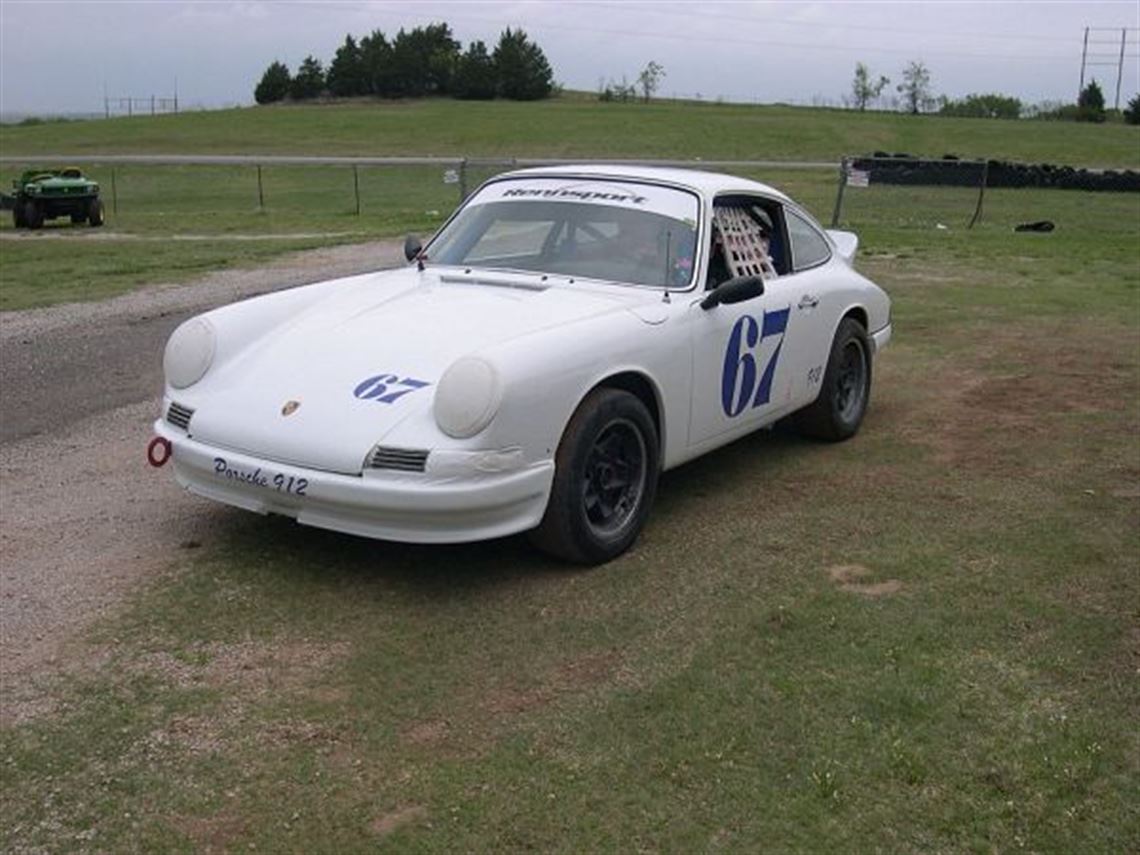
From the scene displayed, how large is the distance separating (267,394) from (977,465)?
3572 mm

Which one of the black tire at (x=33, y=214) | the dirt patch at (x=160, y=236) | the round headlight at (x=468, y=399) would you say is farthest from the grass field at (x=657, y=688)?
the black tire at (x=33, y=214)

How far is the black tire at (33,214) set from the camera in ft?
71.4

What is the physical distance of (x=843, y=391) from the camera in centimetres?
687

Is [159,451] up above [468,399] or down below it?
below

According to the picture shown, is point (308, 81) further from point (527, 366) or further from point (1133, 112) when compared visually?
point (527, 366)

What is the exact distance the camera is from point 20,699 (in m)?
3.59

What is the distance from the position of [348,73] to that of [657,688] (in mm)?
91506

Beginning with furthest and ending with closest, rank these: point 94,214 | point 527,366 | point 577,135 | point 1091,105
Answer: point 1091,105 → point 577,135 → point 94,214 → point 527,366

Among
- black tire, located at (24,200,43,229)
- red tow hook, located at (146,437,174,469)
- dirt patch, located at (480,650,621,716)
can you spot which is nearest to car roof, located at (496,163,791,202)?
red tow hook, located at (146,437,174,469)

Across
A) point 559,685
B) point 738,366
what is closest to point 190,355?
point 559,685

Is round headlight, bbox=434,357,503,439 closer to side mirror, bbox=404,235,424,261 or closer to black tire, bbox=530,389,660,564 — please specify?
black tire, bbox=530,389,660,564

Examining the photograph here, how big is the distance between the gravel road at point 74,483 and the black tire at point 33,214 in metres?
12.1

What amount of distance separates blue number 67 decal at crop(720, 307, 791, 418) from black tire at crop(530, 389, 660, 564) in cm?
70

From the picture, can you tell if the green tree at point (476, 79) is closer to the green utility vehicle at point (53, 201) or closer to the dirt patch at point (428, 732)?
the green utility vehicle at point (53, 201)
